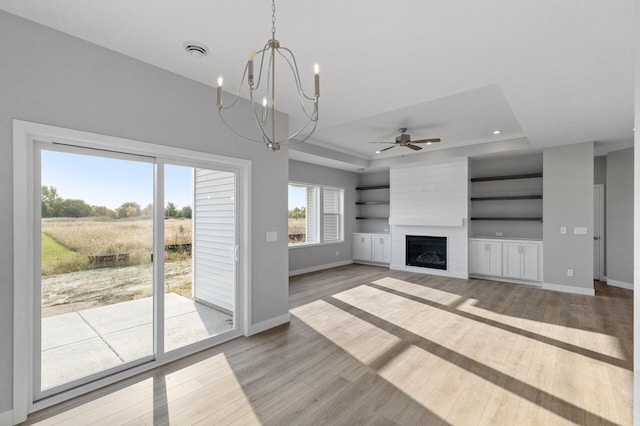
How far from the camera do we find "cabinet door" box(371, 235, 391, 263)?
308 inches

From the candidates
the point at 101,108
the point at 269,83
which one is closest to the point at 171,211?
the point at 101,108

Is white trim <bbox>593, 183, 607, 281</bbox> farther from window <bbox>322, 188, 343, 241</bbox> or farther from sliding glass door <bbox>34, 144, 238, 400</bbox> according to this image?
sliding glass door <bbox>34, 144, 238, 400</bbox>

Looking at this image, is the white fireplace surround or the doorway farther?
the white fireplace surround

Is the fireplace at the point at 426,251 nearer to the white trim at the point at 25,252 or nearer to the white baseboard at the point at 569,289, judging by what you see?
the white baseboard at the point at 569,289

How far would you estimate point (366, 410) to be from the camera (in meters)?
2.13

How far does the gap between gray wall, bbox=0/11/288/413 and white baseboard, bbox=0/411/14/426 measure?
0.03 meters

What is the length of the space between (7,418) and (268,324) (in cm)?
220

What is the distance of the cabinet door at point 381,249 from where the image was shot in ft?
25.6

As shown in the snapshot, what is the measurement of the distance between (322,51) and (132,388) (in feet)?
10.3

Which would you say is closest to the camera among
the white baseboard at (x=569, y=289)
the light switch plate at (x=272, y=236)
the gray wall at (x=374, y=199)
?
the light switch plate at (x=272, y=236)

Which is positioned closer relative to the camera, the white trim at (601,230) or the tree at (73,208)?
the tree at (73,208)

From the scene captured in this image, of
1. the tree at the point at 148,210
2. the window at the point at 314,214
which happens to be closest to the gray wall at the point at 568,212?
the window at the point at 314,214

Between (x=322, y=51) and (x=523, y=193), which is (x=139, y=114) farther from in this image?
(x=523, y=193)

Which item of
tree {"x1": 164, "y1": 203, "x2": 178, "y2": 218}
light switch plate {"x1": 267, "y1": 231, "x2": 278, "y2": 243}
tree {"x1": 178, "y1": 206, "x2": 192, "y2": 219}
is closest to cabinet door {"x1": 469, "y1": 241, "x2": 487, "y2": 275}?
light switch plate {"x1": 267, "y1": 231, "x2": 278, "y2": 243}
